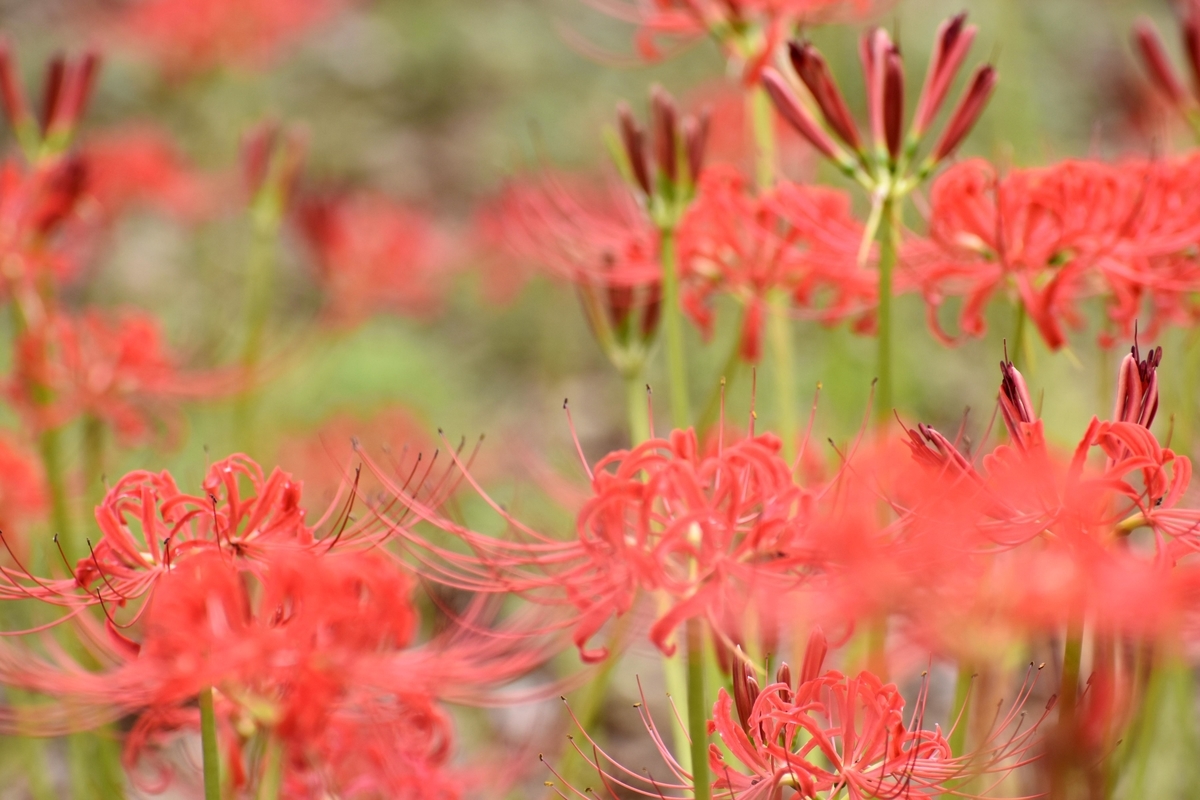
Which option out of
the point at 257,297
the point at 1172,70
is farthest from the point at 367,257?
the point at 1172,70

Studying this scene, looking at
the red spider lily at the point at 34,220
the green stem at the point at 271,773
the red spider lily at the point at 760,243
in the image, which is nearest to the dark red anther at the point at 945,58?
the red spider lily at the point at 760,243

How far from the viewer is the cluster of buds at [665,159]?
1.92m

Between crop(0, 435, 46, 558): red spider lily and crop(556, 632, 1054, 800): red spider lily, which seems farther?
crop(0, 435, 46, 558): red spider lily

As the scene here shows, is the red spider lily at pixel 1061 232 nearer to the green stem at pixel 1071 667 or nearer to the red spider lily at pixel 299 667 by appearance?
the green stem at pixel 1071 667

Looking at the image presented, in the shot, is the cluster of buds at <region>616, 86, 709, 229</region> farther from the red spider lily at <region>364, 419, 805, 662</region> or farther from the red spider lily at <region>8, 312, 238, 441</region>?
the red spider lily at <region>8, 312, 238, 441</region>

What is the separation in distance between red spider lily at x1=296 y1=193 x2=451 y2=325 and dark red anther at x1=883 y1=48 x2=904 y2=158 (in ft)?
5.83

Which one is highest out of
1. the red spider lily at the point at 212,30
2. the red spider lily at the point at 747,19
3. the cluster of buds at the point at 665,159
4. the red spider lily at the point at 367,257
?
the red spider lily at the point at 212,30

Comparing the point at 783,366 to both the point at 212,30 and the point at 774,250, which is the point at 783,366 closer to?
the point at 774,250

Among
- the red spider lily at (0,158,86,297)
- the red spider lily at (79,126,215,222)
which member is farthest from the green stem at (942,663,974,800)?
the red spider lily at (79,126,215,222)

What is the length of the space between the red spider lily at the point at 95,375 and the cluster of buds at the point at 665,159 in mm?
950

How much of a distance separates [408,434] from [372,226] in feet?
2.04

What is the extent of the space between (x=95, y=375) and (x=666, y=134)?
1.08 meters

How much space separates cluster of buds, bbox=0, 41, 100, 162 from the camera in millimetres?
2225

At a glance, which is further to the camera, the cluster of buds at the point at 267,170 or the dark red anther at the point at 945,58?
the cluster of buds at the point at 267,170
